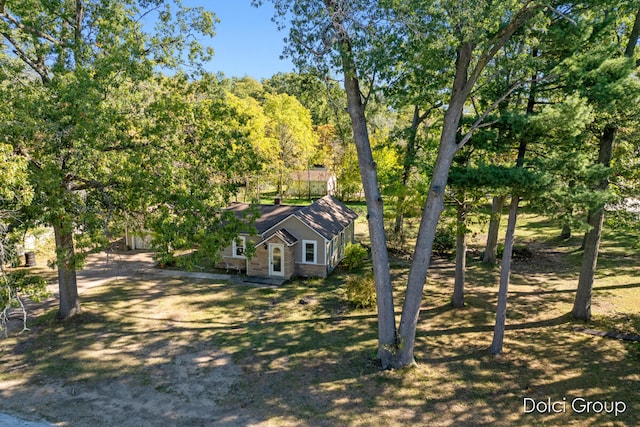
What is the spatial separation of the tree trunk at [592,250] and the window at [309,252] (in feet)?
33.0

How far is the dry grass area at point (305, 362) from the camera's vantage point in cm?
824

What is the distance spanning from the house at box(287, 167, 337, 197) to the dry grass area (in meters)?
28.3

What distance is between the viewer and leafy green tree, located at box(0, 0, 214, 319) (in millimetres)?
9016

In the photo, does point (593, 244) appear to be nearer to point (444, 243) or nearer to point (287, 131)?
point (444, 243)

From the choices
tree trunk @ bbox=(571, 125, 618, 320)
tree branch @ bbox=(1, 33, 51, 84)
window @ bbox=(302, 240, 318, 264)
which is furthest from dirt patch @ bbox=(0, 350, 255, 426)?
tree trunk @ bbox=(571, 125, 618, 320)

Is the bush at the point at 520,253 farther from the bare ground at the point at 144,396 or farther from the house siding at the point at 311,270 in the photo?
the bare ground at the point at 144,396

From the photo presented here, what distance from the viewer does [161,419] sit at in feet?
26.3

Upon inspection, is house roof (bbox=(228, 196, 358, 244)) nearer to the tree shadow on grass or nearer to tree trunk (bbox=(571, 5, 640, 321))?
the tree shadow on grass

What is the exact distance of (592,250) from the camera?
1217cm

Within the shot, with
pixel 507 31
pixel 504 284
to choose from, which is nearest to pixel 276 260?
pixel 504 284

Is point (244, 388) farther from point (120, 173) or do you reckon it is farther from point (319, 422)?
point (120, 173)

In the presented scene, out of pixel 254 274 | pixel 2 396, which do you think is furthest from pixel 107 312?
pixel 254 274

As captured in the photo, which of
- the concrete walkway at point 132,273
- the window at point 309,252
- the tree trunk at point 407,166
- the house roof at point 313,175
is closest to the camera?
the tree trunk at point 407,166

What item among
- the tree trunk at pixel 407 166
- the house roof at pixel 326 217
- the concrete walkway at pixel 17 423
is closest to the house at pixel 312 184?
the house roof at pixel 326 217
